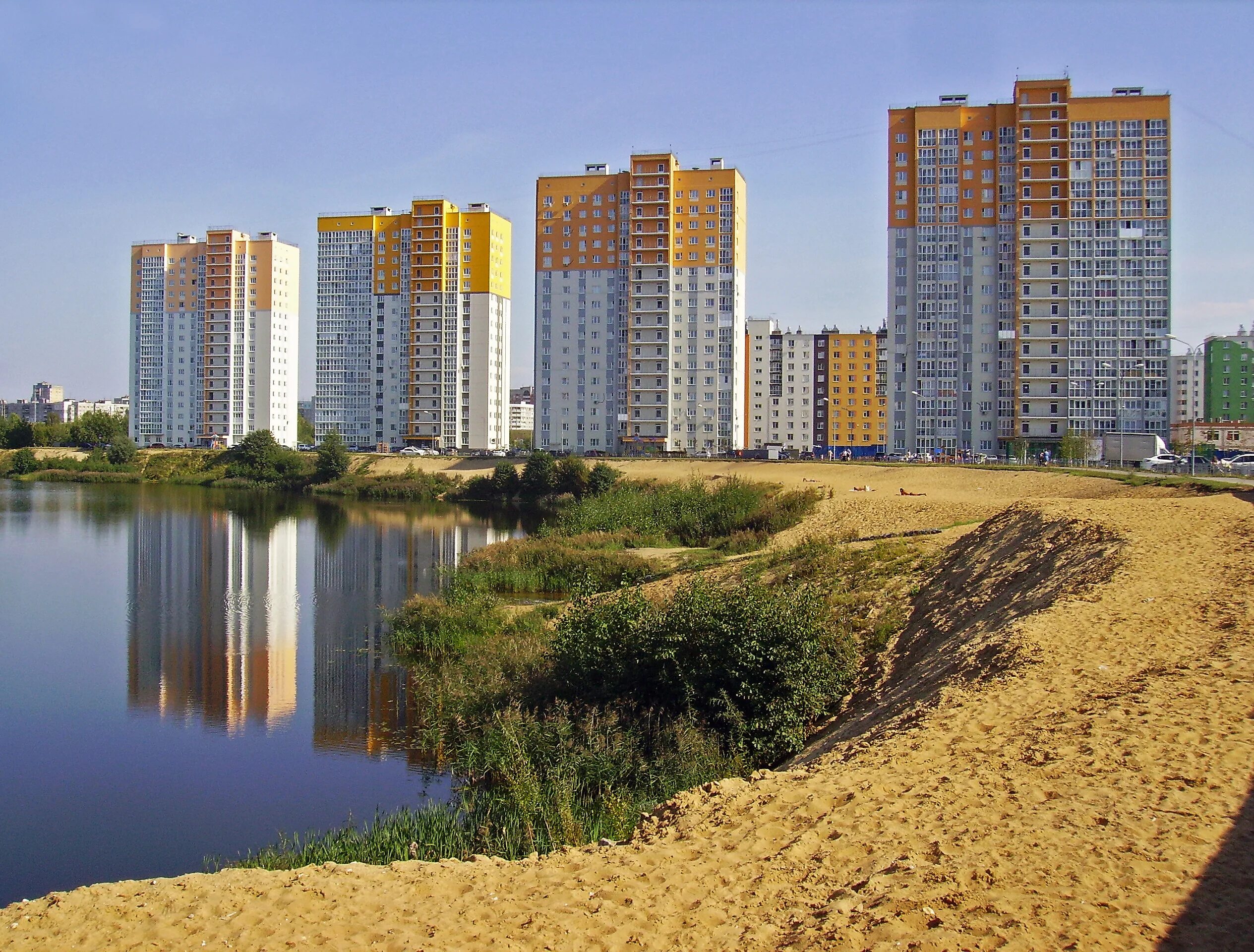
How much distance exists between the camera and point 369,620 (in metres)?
31.1

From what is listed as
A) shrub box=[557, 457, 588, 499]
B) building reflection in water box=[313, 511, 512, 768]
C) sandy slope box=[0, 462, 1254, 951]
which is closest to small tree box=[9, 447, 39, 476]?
building reflection in water box=[313, 511, 512, 768]

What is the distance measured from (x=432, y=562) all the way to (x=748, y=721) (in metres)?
31.1

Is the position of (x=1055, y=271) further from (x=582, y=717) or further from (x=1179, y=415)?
(x=1179, y=415)

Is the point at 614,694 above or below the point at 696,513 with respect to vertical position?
below

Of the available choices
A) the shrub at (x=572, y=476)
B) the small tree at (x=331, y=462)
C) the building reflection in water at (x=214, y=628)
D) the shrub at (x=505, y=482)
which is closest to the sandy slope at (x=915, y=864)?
the building reflection in water at (x=214, y=628)

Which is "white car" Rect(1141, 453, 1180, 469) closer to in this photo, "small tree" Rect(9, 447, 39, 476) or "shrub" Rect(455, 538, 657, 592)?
"shrub" Rect(455, 538, 657, 592)

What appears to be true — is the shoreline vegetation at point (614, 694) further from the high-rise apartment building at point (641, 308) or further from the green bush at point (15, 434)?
the green bush at point (15, 434)

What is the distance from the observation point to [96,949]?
760cm

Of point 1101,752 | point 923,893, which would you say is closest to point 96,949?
point 923,893

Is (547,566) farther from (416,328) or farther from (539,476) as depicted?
(416,328)

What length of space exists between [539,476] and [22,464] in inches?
2312

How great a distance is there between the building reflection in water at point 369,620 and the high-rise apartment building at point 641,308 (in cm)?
3412

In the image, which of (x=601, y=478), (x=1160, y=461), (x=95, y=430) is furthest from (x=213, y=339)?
(x=1160, y=461)

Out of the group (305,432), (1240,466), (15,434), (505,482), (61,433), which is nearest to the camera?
(1240,466)
